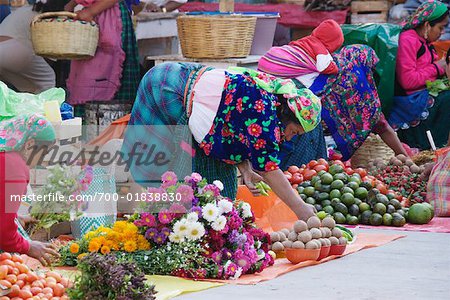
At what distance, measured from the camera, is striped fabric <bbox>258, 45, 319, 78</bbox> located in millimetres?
8117

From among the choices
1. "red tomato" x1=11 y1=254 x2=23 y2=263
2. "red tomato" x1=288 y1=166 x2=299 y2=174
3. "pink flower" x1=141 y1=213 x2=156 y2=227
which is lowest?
"red tomato" x1=288 y1=166 x2=299 y2=174

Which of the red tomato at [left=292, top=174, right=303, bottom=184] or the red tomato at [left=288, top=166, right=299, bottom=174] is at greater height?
the red tomato at [left=288, top=166, right=299, bottom=174]

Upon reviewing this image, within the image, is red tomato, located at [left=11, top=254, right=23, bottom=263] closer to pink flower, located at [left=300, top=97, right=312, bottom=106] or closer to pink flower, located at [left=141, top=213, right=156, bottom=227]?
pink flower, located at [left=141, top=213, right=156, bottom=227]

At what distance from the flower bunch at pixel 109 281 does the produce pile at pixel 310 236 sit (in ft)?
5.64

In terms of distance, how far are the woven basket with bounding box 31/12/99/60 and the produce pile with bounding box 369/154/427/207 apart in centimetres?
261

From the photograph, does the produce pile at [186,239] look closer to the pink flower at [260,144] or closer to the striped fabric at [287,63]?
the pink flower at [260,144]

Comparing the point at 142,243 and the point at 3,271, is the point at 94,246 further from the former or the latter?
the point at 3,271

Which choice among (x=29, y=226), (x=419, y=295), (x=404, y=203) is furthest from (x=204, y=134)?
(x=404, y=203)

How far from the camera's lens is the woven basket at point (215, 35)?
8.36 meters

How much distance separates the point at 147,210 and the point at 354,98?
3.44m

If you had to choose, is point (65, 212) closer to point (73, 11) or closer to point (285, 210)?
point (285, 210)

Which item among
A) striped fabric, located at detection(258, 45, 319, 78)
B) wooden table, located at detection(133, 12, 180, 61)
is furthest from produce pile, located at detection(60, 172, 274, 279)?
wooden table, located at detection(133, 12, 180, 61)

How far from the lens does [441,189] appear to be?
24.8ft

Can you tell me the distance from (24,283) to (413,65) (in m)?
5.67
